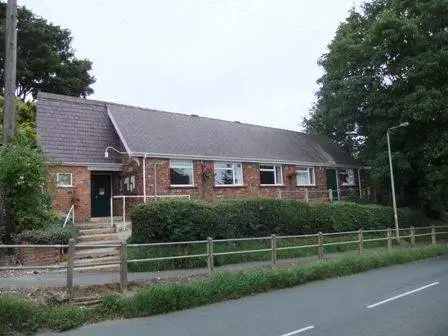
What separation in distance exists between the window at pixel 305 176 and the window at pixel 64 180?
14.5 m

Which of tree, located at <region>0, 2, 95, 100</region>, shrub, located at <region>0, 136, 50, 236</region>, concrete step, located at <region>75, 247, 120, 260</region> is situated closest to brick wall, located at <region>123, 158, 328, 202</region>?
concrete step, located at <region>75, 247, 120, 260</region>

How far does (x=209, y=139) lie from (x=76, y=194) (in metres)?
9.08

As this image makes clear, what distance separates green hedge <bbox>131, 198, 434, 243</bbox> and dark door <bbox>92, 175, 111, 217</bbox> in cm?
879

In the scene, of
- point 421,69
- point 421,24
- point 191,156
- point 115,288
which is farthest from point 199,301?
point 421,24

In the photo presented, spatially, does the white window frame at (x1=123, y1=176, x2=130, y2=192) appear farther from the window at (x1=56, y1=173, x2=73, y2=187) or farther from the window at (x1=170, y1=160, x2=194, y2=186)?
the window at (x1=56, y1=173, x2=73, y2=187)

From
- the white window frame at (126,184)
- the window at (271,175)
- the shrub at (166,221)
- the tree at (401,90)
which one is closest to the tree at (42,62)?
the white window frame at (126,184)

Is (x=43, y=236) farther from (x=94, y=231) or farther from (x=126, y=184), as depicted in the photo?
(x=126, y=184)

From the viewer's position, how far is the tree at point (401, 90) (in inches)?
1155

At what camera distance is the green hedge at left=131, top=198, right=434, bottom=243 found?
16.8m

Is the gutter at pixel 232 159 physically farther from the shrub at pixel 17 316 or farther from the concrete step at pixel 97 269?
the shrub at pixel 17 316

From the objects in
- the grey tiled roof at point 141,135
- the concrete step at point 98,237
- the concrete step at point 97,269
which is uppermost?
the grey tiled roof at point 141,135

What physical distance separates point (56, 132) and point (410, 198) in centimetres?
2308

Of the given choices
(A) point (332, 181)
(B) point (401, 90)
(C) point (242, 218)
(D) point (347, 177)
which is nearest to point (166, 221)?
(C) point (242, 218)

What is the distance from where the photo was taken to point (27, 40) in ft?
122
